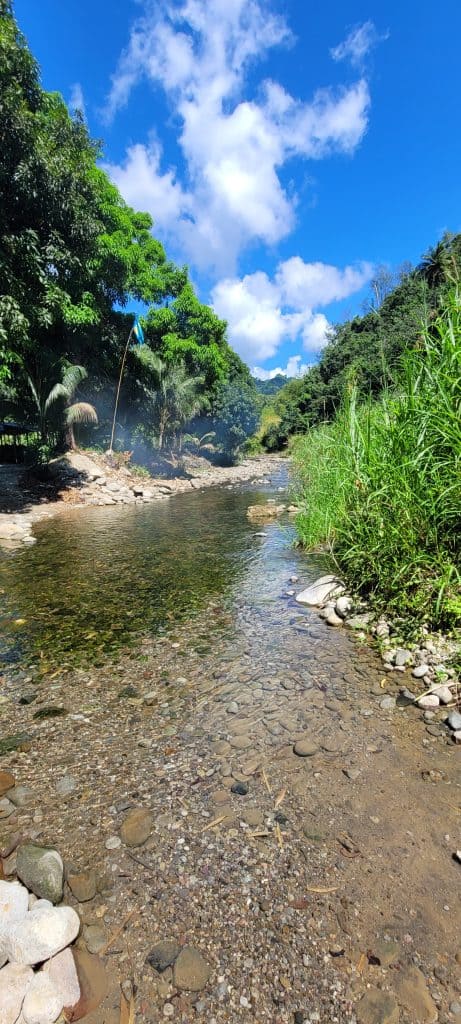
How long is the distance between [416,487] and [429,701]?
5.87 feet

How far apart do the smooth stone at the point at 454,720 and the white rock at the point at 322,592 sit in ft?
7.38

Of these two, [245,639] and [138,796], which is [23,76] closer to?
[245,639]

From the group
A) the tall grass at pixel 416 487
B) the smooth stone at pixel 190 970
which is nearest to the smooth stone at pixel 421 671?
the tall grass at pixel 416 487

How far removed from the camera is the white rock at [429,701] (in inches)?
123

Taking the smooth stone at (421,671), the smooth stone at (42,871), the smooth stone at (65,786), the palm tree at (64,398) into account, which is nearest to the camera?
the smooth stone at (42,871)

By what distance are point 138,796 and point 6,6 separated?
1723 centimetres

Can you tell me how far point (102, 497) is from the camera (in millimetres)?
15461

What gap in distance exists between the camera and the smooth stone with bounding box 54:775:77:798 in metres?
2.52

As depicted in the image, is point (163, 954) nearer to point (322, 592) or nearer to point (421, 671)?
point (421, 671)

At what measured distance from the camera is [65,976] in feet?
5.13

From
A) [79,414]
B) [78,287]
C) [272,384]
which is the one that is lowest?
[79,414]

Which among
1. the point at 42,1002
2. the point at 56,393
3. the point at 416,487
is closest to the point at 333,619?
the point at 416,487

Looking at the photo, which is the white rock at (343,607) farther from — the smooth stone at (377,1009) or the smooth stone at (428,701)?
the smooth stone at (377,1009)

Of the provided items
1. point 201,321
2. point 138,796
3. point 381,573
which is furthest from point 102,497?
point 201,321
